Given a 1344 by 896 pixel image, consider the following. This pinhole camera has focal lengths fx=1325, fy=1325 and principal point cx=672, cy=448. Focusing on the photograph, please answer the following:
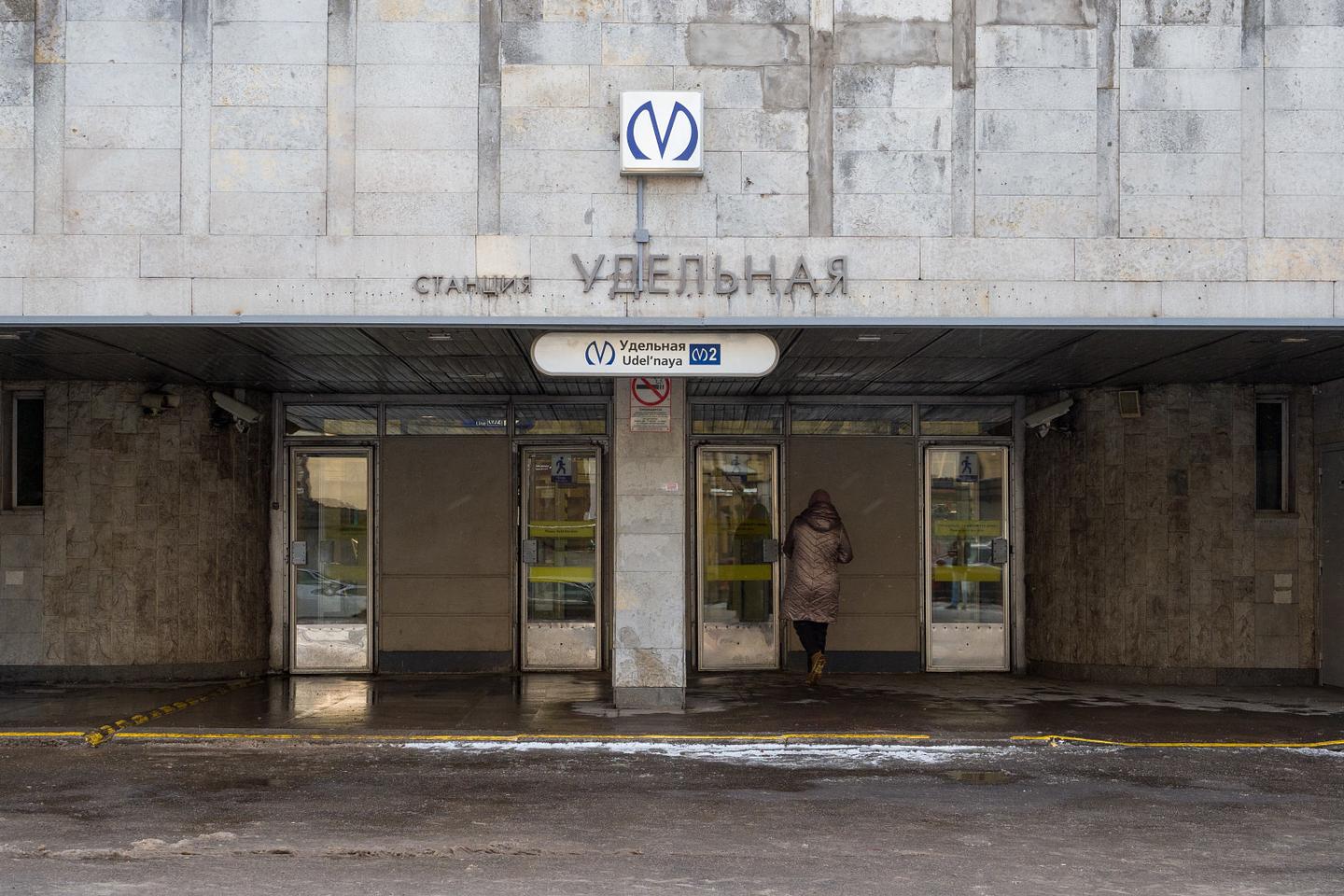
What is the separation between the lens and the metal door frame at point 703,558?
48.6 ft

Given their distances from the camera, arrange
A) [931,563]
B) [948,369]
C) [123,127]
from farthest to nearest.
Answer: [931,563], [948,369], [123,127]

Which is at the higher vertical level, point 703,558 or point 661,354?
point 661,354

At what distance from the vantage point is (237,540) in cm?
1426

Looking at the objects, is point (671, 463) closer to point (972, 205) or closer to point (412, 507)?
A: point (972, 205)

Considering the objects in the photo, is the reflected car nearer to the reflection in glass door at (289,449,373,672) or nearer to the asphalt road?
the reflection in glass door at (289,449,373,672)

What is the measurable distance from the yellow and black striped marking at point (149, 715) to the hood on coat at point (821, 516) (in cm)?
606

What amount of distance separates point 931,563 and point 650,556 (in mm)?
4610

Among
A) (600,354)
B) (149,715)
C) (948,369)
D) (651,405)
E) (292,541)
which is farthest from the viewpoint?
(292,541)

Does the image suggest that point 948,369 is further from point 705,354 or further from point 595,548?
point 595,548

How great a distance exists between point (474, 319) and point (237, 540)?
18.1 feet

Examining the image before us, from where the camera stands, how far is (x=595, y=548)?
1503 cm

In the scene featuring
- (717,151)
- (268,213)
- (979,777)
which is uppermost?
(717,151)

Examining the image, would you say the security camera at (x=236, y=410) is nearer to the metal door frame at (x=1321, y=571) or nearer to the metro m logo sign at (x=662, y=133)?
the metro m logo sign at (x=662, y=133)

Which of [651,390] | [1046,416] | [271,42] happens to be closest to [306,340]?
[271,42]
